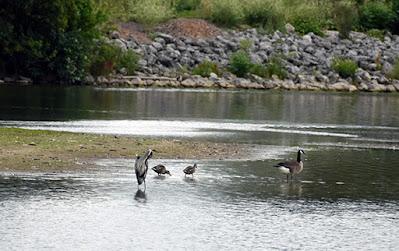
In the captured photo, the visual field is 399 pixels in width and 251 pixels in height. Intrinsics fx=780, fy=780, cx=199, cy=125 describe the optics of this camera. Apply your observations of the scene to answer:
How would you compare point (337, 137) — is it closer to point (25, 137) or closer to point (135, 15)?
point (25, 137)

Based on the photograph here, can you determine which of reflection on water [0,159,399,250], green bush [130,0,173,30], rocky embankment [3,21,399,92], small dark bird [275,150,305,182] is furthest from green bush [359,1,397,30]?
small dark bird [275,150,305,182]

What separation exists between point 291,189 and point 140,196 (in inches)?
138

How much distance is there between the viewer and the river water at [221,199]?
40.0ft

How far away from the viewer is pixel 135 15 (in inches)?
3189

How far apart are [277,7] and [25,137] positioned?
64.7 m

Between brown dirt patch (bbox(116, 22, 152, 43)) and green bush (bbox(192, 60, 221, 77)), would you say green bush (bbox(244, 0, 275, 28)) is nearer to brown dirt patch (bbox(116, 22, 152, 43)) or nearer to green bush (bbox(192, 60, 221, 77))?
brown dirt patch (bbox(116, 22, 152, 43))

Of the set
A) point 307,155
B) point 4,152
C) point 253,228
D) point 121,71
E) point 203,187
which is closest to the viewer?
point 253,228

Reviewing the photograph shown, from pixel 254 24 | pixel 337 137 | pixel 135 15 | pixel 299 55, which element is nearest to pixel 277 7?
pixel 254 24

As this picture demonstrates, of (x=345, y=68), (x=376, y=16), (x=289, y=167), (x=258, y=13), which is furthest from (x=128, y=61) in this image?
(x=289, y=167)

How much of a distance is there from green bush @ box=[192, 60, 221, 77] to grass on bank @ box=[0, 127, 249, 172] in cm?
4670

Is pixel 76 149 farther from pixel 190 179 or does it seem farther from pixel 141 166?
pixel 141 166

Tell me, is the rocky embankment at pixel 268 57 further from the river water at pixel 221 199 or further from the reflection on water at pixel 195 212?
the reflection on water at pixel 195 212

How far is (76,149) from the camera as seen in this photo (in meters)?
21.7

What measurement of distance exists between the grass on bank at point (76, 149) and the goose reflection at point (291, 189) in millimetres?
4398
